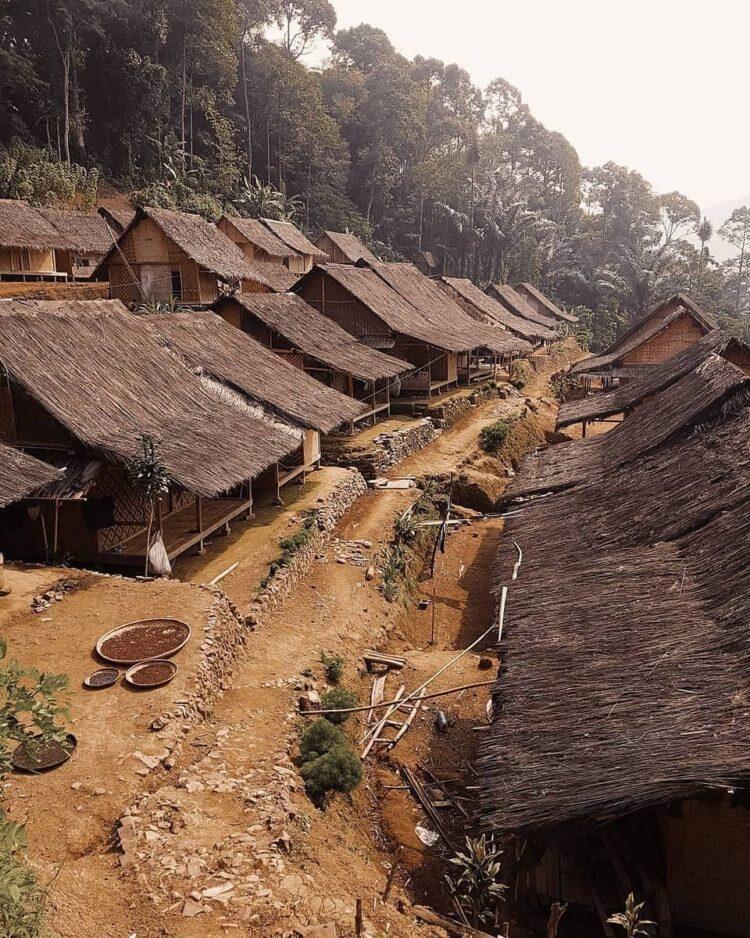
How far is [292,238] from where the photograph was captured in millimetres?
52812

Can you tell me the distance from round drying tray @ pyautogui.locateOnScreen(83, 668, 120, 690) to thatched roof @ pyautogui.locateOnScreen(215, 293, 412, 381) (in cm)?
1656

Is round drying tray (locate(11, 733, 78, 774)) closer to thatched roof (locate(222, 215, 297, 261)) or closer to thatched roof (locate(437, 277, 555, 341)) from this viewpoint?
thatched roof (locate(437, 277, 555, 341))

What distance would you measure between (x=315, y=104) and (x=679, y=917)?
72.3 m

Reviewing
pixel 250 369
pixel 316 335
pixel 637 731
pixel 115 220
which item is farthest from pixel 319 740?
pixel 115 220

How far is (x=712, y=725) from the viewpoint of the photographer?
7.58 metres

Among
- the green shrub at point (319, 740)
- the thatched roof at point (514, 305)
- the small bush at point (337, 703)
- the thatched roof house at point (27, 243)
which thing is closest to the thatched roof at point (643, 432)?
the small bush at point (337, 703)

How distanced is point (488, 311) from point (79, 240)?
997 inches

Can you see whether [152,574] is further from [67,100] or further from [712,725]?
[67,100]

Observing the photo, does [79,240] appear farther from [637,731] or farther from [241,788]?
[637,731]

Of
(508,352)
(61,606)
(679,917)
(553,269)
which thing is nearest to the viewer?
(679,917)

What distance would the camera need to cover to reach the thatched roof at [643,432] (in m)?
15.1

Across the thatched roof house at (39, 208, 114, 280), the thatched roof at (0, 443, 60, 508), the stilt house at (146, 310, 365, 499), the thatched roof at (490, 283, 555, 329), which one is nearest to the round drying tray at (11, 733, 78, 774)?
the thatched roof at (0, 443, 60, 508)

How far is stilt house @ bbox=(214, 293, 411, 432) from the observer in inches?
1072

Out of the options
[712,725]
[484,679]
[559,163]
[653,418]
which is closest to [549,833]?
[712,725]
